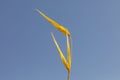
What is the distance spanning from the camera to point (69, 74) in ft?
30.4

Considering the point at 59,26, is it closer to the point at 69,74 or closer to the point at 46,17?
the point at 46,17

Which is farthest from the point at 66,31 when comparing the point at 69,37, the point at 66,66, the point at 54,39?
the point at 66,66

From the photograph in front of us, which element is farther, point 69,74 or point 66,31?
point 66,31

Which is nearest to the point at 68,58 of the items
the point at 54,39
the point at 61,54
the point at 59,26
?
the point at 61,54

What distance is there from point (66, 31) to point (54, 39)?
969 mm

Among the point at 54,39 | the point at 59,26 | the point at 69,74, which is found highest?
the point at 59,26

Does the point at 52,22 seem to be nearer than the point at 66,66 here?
No

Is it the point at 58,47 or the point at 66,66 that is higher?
the point at 58,47

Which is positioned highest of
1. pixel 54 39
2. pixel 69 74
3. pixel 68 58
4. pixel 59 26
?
pixel 59 26

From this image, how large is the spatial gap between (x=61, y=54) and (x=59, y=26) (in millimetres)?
1476

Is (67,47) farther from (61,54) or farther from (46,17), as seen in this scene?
(46,17)

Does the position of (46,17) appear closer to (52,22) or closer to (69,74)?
(52,22)

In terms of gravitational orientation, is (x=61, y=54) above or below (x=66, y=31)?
below

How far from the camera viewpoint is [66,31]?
1048cm
